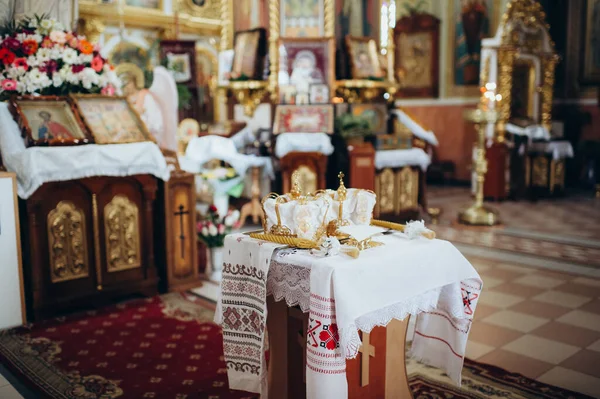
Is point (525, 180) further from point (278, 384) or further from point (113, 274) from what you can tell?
point (278, 384)

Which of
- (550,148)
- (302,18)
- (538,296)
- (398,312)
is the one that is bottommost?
(538,296)

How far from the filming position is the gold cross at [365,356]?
2881 mm

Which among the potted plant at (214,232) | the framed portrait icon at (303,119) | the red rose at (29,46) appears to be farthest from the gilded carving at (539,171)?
the red rose at (29,46)

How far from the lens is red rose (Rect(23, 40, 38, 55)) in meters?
5.19

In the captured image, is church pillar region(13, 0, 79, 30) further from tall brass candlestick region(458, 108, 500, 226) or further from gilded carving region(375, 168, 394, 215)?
tall brass candlestick region(458, 108, 500, 226)

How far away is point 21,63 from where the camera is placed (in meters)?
5.16

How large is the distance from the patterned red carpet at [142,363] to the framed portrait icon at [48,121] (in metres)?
1.46

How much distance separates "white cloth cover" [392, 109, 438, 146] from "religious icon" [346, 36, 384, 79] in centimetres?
69

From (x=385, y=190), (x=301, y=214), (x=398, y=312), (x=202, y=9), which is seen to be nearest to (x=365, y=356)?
(x=398, y=312)

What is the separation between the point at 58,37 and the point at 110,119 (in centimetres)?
86

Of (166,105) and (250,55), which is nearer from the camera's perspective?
(166,105)

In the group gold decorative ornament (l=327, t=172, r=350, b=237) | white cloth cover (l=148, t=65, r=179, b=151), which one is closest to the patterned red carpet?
gold decorative ornament (l=327, t=172, r=350, b=237)

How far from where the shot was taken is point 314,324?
8.63 ft

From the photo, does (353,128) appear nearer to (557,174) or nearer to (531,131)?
(531,131)
